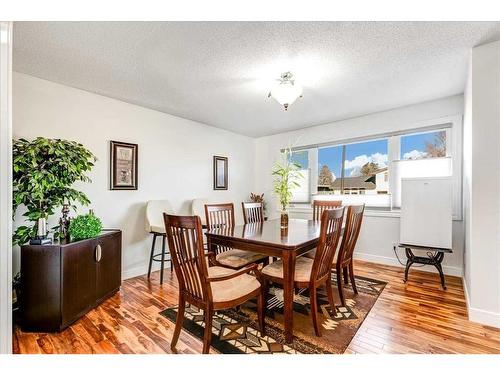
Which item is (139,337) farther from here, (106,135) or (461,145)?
(461,145)

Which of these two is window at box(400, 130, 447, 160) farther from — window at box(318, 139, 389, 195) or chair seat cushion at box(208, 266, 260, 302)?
chair seat cushion at box(208, 266, 260, 302)

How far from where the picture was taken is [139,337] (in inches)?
71.9

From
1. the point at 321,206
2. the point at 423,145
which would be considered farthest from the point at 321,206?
the point at 423,145

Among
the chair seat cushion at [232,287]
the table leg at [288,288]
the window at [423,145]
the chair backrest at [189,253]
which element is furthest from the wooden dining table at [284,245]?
the window at [423,145]

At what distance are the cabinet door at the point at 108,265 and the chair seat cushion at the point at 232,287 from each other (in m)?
1.26

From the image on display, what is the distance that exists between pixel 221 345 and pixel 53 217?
7.50 feet

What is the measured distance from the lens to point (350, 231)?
2.35 m

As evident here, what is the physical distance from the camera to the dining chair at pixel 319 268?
179 centimetres

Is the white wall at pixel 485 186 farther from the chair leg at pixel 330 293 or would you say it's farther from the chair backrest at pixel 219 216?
the chair backrest at pixel 219 216

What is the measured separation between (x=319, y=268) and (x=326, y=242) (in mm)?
220

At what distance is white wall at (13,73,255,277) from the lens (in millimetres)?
2518

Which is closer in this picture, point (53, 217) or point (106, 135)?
point (53, 217)
